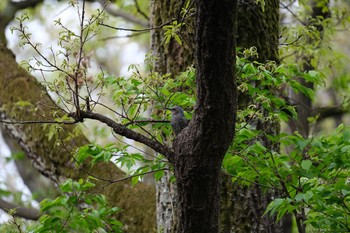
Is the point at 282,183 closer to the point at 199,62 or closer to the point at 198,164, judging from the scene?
the point at 198,164

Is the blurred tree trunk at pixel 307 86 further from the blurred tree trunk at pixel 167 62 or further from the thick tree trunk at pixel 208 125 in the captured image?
the thick tree trunk at pixel 208 125

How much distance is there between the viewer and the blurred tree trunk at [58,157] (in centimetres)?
452

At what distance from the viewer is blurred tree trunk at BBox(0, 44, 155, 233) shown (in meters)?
4.52

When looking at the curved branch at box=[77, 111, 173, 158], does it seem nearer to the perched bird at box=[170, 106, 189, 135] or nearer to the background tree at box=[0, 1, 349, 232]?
the background tree at box=[0, 1, 349, 232]

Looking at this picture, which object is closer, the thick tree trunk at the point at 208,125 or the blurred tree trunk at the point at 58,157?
the thick tree trunk at the point at 208,125

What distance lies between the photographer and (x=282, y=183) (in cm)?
308

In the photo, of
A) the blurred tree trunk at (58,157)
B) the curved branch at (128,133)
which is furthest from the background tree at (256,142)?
the blurred tree trunk at (58,157)

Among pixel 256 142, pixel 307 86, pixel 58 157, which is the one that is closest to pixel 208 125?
pixel 256 142

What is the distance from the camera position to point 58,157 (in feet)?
15.4

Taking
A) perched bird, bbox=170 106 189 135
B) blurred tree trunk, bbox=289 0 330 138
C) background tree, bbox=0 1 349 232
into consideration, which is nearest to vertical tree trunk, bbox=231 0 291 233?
background tree, bbox=0 1 349 232

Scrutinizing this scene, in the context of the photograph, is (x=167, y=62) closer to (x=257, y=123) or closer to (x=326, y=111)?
(x=257, y=123)

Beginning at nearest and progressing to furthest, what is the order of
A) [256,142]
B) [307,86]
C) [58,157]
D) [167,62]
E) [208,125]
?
[208,125] → [256,142] → [167,62] → [58,157] → [307,86]

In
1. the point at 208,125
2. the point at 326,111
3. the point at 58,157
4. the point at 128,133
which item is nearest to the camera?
the point at 208,125

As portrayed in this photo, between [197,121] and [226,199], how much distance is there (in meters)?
1.27
